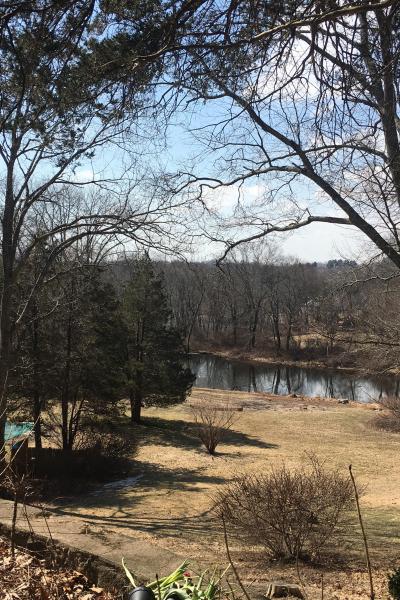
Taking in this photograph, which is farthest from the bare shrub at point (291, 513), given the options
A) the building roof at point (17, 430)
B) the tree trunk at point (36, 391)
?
the tree trunk at point (36, 391)

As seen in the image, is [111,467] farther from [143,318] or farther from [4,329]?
[143,318]

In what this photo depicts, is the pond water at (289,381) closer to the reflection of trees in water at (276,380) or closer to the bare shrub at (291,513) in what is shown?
the reflection of trees in water at (276,380)

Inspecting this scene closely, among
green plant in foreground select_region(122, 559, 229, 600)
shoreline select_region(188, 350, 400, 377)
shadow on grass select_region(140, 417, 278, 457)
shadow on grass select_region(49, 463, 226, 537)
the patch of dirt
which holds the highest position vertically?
green plant in foreground select_region(122, 559, 229, 600)

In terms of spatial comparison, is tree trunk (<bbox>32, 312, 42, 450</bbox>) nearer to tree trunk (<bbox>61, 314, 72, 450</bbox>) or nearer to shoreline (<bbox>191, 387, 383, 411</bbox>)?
tree trunk (<bbox>61, 314, 72, 450</bbox>)

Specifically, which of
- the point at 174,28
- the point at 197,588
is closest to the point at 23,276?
the point at 174,28

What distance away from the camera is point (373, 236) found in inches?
323

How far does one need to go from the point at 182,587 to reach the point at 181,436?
1802 centimetres

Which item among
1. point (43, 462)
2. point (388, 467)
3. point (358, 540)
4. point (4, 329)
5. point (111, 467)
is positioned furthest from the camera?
point (388, 467)

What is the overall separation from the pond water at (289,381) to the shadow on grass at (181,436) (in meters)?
12.5

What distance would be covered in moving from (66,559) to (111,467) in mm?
11294

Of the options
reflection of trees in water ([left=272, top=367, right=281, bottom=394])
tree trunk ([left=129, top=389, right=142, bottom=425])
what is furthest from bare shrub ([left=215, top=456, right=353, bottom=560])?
reflection of trees in water ([left=272, top=367, right=281, bottom=394])

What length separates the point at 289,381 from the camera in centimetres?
4672

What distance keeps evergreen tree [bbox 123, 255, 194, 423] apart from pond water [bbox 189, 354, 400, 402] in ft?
39.5

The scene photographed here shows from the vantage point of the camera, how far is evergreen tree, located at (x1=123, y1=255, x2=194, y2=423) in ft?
73.8
